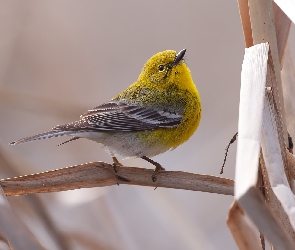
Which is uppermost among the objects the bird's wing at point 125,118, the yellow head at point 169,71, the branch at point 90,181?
the yellow head at point 169,71

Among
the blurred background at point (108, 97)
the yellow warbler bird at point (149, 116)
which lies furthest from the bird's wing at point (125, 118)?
the blurred background at point (108, 97)

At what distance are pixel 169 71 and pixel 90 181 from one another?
1275mm

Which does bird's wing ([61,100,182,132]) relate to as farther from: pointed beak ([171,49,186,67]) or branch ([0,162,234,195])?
branch ([0,162,234,195])

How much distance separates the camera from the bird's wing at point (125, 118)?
2.22m

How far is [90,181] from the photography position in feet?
5.30

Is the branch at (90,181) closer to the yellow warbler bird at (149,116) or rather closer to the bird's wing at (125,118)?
the yellow warbler bird at (149,116)

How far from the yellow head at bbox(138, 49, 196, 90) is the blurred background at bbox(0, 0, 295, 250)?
451 millimetres

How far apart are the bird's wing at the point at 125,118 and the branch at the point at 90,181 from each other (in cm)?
50

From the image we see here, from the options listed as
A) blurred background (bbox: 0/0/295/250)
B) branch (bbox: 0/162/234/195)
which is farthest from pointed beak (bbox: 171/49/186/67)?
branch (bbox: 0/162/234/195)

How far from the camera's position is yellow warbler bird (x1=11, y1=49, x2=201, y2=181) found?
7.38 feet

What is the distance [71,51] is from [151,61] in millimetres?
672

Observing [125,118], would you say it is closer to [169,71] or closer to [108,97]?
[169,71]

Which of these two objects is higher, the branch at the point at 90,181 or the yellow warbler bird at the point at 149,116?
the yellow warbler bird at the point at 149,116

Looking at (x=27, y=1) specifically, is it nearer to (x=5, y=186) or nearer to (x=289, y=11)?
(x=5, y=186)
